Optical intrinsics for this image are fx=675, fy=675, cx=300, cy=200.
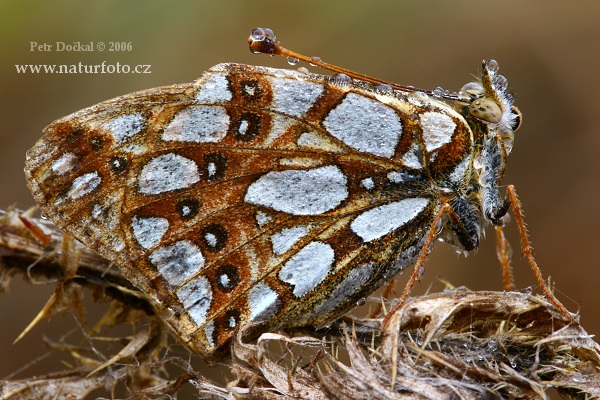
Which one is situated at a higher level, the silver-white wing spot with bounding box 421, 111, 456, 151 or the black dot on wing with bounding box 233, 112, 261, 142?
the black dot on wing with bounding box 233, 112, 261, 142

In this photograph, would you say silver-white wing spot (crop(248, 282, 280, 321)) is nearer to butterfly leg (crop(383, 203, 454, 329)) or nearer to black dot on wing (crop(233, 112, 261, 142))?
butterfly leg (crop(383, 203, 454, 329))

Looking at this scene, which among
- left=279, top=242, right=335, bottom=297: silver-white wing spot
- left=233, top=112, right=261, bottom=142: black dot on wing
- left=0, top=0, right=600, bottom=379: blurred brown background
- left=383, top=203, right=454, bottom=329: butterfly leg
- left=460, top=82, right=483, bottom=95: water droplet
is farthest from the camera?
left=0, top=0, right=600, bottom=379: blurred brown background

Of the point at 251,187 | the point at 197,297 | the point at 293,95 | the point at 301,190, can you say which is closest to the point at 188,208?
the point at 251,187

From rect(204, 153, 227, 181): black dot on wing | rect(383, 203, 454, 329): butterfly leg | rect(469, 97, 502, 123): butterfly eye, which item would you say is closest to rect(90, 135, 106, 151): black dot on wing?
rect(204, 153, 227, 181): black dot on wing

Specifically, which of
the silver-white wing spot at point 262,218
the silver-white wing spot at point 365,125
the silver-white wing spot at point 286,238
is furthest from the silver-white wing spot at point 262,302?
the silver-white wing spot at point 365,125

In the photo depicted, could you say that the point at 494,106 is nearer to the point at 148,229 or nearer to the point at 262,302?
the point at 262,302

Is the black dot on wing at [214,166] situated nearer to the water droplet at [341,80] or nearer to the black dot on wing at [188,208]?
the black dot on wing at [188,208]

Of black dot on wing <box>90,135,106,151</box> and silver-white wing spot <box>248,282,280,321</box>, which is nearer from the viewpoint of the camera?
black dot on wing <box>90,135,106,151</box>
